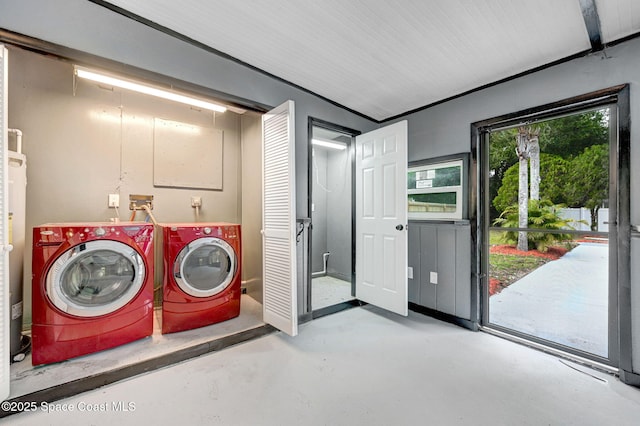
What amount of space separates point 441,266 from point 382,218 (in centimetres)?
78

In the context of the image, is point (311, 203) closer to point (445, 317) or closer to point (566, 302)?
point (445, 317)

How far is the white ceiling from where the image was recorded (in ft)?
5.12

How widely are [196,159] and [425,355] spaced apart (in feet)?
10.2

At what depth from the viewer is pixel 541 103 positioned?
2.11 metres

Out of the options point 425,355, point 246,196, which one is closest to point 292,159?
point 246,196

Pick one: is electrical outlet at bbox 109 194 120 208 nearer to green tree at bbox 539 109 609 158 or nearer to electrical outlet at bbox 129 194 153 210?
electrical outlet at bbox 129 194 153 210

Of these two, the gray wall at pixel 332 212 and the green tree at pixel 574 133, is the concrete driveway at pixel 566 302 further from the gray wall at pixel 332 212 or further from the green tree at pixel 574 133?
the gray wall at pixel 332 212

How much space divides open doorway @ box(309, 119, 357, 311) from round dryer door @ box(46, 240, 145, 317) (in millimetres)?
2285

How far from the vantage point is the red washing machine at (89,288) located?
1.75 meters

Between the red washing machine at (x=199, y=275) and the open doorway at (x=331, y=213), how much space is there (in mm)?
1506

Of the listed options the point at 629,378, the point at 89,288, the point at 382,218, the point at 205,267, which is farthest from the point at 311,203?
the point at 629,378

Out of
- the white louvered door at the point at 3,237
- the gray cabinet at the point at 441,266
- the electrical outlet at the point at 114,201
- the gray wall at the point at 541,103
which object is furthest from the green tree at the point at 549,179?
the electrical outlet at the point at 114,201

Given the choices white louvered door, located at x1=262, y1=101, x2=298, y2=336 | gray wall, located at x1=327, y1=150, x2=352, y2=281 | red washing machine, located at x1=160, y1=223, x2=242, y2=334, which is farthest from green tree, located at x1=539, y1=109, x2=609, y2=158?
red washing machine, located at x1=160, y1=223, x2=242, y2=334

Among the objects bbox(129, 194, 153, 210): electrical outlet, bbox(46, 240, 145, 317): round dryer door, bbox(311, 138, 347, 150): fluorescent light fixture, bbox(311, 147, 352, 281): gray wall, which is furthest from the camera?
bbox(311, 147, 352, 281): gray wall
